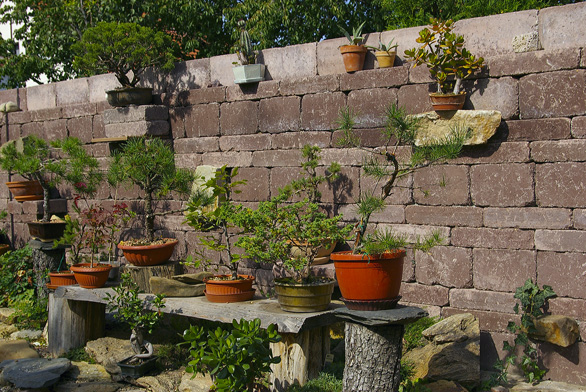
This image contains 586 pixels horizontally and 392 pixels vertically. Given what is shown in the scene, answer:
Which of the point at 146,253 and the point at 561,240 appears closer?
the point at 561,240

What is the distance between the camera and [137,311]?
5992 mm

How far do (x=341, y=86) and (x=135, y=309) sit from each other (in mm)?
2812

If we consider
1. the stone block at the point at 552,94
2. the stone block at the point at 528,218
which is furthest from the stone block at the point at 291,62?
the stone block at the point at 528,218

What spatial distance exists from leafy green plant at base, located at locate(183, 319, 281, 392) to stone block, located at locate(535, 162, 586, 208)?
7.98 feet

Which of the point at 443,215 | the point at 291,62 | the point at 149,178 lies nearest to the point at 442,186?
the point at 443,215

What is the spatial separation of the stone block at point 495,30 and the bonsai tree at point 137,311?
3.49 m

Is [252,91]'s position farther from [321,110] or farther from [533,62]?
[533,62]

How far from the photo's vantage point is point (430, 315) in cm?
595

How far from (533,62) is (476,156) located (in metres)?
0.88

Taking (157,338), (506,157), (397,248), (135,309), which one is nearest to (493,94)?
(506,157)

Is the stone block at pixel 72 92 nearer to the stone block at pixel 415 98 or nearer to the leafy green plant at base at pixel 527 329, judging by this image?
the stone block at pixel 415 98

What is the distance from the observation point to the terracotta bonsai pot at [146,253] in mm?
6469

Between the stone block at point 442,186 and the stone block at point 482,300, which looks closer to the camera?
the stone block at point 482,300

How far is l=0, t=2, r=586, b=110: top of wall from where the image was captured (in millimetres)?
5352
